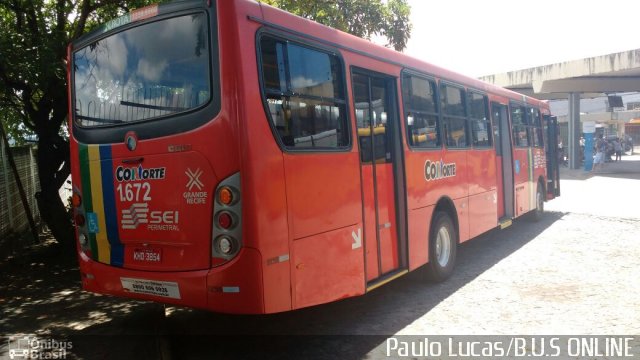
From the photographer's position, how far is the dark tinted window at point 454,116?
6869mm

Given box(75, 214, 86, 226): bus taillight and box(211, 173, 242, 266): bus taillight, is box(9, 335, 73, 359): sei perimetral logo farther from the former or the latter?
box(211, 173, 242, 266): bus taillight

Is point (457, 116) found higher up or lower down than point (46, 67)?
lower down

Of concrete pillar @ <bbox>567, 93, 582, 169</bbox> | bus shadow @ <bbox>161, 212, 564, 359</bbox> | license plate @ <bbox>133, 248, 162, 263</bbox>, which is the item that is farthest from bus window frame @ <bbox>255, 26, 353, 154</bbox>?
concrete pillar @ <bbox>567, 93, 582, 169</bbox>

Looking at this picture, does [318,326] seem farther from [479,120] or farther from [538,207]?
[538,207]

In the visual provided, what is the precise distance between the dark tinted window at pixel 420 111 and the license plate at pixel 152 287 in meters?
3.18

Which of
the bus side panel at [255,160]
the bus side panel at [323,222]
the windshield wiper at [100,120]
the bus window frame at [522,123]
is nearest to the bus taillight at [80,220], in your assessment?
the windshield wiper at [100,120]

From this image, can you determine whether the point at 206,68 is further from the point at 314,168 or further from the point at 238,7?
the point at 314,168

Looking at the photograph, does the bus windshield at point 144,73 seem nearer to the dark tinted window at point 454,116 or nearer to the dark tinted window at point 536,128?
the dark tinted window at point 454,116

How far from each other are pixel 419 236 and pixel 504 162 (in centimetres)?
410

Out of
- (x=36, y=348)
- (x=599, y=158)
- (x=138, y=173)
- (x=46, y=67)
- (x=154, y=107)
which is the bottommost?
(x=36, y=348)

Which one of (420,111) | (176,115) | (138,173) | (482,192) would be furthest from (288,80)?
(482,192)

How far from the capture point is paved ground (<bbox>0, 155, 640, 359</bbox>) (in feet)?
15.1

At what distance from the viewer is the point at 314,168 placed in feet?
14.1

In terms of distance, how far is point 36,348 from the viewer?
14.9 feet
